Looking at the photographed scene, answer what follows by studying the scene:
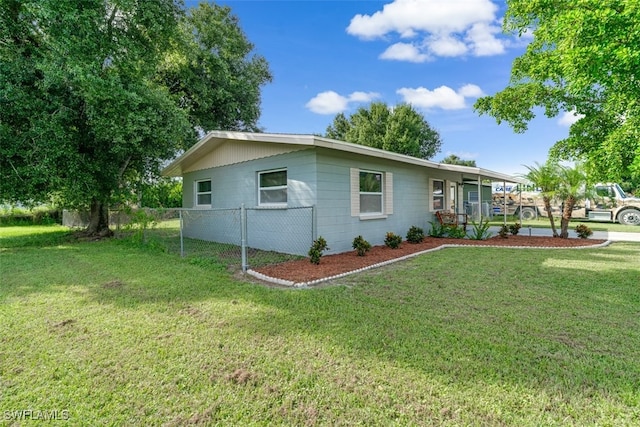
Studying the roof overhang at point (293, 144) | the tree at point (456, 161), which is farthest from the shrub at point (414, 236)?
the tree at point (456, 161)

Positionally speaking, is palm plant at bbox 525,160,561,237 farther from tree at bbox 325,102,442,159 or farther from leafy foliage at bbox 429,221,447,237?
tree at bbox 325,102,442,159

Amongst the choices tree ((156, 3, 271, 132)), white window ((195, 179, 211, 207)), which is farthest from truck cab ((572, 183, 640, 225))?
tree ((156, 3, 271, 132))

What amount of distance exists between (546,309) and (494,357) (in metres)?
1.69

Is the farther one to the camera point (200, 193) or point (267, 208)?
point (200, 193)

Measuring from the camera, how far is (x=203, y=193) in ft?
35.1

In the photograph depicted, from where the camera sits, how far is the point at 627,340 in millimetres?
2838

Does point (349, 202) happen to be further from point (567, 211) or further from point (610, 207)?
point (610, 207)

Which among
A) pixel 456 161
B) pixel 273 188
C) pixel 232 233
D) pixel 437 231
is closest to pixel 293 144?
Result: pixel 273 188

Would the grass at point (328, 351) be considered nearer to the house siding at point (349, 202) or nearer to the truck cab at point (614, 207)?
the house siding at point (349, 202)

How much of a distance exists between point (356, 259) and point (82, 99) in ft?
31.0

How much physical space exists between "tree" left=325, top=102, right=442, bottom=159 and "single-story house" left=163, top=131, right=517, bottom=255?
14682mm

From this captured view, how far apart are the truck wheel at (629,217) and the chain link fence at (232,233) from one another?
16.9 meters

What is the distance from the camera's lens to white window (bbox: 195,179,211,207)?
10.5 metres

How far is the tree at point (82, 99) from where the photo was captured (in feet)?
26.0
